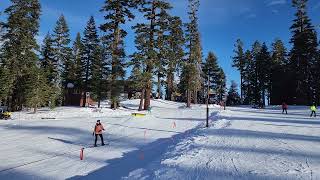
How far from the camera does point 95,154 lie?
22.4m

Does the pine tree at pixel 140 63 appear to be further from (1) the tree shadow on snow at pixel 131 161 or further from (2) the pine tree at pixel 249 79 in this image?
(2) the pine tree at pixel 249 79

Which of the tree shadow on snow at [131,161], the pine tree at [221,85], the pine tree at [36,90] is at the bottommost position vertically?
the tree shadow on snow at [131,161]

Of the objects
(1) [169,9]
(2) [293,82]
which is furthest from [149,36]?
(2) [293,82]

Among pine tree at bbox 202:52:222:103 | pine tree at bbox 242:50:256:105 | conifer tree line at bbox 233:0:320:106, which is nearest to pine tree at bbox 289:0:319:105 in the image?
conifer tree line at bbox 233:0:320:106

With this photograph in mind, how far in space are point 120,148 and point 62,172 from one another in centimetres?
664

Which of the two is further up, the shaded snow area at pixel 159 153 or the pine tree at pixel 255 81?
the pine tree at pixel 255 81

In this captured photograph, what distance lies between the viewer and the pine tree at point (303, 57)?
66375mm

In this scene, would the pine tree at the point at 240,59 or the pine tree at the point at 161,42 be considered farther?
the pine tree at the point at 240,59

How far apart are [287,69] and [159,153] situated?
62405mm

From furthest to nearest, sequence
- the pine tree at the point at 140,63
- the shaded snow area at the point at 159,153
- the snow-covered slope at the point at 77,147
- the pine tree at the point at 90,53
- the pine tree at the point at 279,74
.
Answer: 1. the pine tree at the point at 279,74
2. the pine tree at the point at 90,53
3. the pine tree at the point at 140,63
4. the snow-covered slope at the point at 77,147
5. the shaded snow area at the point at 159,153

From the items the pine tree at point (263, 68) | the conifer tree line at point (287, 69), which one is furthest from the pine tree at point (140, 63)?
the pine tree at point (263, 68)

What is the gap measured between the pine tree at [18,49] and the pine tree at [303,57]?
4718 cm

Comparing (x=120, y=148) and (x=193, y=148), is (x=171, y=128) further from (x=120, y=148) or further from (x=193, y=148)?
(x=193, y=148)

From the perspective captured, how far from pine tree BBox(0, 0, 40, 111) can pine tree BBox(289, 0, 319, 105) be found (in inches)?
1858
